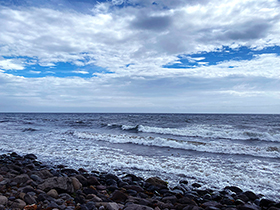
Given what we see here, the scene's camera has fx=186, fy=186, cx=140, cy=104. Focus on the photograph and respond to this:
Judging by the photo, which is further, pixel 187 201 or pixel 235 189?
pixel 235 189

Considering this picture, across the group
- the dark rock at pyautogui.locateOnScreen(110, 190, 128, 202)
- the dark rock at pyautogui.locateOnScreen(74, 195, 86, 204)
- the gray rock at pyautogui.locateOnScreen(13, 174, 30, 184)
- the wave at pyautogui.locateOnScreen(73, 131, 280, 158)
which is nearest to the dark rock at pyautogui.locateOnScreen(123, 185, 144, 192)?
the dark rock at pyautogui.locateOnScreen(110, 190, 128, 202)

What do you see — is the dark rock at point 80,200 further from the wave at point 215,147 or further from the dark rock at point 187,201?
the wave at point 215,147

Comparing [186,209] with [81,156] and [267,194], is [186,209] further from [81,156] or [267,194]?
[81,156]

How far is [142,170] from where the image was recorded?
8.06 m

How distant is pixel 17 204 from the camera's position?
4.10m

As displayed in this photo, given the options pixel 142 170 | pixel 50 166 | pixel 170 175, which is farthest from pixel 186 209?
pixel 50 166

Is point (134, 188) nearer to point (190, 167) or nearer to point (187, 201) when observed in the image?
point (187, 201)

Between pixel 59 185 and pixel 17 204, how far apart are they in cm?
130

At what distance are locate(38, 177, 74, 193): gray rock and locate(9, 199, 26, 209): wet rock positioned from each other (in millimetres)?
1007

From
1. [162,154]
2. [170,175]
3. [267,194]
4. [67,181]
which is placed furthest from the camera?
[162,154]

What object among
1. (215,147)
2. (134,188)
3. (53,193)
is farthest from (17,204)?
(215,147)

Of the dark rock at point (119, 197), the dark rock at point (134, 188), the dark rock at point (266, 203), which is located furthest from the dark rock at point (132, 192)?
the dark rock at point (266, 203)

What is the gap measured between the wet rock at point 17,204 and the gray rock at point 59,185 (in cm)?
101

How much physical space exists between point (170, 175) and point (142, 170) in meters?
1.26
